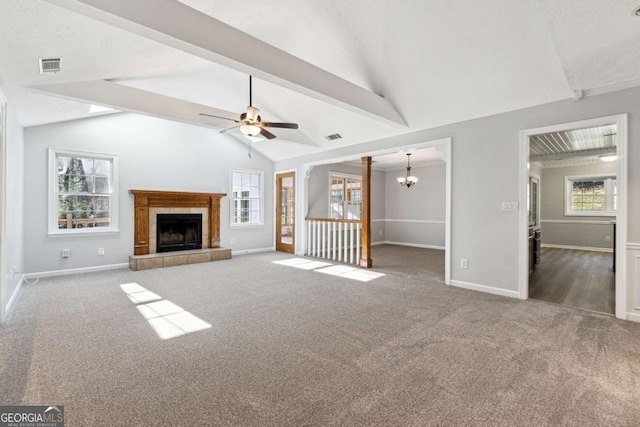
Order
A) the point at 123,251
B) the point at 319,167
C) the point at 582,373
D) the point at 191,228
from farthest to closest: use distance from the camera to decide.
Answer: the point at 319,167 < the point at 191,228 < the point at 123,251 < the point at 582,373

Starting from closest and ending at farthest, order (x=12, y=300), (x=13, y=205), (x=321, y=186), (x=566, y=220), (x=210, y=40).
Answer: (x=210, y=40), (x=12, y=300), (x=13, y=205), (x=321, y=186), (x=566, y=220)

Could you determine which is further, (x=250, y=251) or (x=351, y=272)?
(x=250, y=251)

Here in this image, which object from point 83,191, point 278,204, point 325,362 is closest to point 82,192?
point 83,191

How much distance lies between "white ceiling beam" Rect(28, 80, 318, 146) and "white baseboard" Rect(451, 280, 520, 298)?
15.3 feet

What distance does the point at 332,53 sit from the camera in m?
4.09

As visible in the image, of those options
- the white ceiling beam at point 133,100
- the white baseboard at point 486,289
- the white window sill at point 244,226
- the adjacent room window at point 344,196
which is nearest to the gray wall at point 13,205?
the white ceiling beam at point 133,100

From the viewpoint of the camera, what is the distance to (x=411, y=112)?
15.0 feet

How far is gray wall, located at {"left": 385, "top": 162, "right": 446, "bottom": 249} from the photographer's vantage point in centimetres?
878

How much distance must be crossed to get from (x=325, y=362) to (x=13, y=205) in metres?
4.47

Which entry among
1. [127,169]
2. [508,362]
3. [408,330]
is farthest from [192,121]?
[508,362]

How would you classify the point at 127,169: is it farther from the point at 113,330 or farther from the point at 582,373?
the point at 582,373

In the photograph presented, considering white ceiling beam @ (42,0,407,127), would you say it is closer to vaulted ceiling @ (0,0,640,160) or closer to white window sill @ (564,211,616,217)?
vaulted ceiling @ (0,0,640,160)

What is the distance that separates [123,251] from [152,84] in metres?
3.25

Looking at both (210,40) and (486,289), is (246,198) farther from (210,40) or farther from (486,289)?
(486,289)
